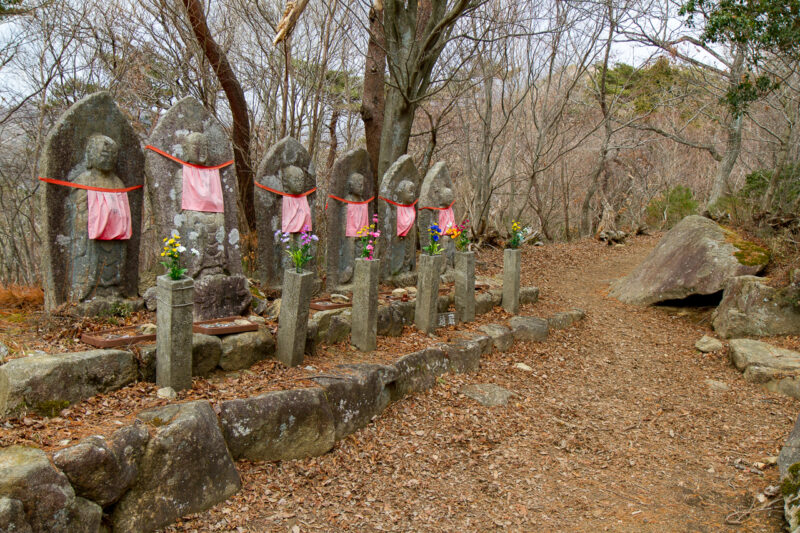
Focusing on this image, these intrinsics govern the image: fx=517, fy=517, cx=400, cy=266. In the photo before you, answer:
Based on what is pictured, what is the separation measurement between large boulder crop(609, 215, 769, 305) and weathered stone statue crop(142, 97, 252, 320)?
648cm

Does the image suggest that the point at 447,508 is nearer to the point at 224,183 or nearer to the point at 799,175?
the point at 224,183

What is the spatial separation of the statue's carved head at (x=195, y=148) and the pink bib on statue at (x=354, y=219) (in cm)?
219

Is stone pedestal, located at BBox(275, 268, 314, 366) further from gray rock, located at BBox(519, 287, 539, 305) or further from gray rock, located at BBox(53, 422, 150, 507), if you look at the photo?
gray rock, located at BBox(519, 287, 539, 305)

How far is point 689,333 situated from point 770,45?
3.95 m

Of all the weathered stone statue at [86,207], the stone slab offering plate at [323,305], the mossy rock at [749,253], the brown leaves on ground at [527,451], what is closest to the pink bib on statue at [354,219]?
the stone slab offering plate at [323,305]

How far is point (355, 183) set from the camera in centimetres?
712

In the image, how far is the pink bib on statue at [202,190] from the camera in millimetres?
5391

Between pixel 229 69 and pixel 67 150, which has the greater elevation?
pixel 229 69

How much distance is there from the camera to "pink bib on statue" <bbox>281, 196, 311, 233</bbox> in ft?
21.5

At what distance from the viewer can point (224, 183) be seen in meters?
5.74

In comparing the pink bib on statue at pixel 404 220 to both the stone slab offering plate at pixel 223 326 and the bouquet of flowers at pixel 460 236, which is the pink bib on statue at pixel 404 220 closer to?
the bouquet of flowers at pixel 460 236

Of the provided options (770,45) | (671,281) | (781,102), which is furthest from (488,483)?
(781,102)

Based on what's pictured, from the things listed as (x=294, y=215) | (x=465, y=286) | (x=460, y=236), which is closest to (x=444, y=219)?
(x=460, y=236)

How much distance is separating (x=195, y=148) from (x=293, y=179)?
136 cm
